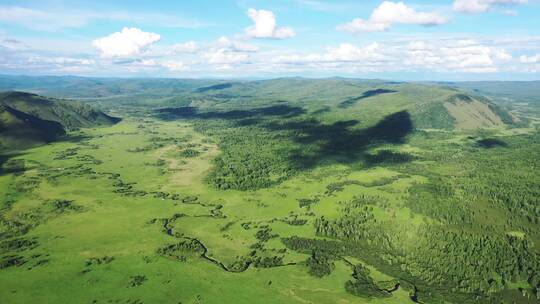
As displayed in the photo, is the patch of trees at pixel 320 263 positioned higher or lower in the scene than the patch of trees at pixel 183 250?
lower

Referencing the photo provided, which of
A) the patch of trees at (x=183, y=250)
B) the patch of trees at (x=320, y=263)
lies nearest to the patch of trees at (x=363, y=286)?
the patch of trees at (x=320, y=263)

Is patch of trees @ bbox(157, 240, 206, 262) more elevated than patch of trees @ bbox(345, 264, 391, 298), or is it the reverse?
patch of trees @ bbox(157, 240, 206, 262)

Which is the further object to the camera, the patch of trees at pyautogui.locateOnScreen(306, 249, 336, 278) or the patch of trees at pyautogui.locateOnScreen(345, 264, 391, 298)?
the patch of trees at pyautogui.locateOnScreen(306, 249, 336, 278)

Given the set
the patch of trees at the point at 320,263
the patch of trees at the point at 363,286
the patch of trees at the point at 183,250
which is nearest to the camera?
the patch of trees at the point at 363,286

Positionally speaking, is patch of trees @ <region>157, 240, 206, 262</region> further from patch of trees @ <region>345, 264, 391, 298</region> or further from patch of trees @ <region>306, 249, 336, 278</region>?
patch of trees @ <region>345, 264, 391, 298</region>

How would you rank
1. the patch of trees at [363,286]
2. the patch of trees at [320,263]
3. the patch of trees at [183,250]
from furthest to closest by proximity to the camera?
the patch of trees at [183,250] < the patch of trees at [320,263] < the patch of trees at [363,286]

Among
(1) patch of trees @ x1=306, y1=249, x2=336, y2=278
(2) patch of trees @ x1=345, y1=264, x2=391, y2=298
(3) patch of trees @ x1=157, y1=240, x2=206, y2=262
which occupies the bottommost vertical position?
(2) patch of trees @ x1=345, y1=264, x2=391, y2=298

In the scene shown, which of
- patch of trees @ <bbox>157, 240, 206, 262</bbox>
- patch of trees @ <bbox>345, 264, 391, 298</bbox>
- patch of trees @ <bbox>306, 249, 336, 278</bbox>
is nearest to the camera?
patch of trees @ <bbox>345, 264, 391, 298</bbox>

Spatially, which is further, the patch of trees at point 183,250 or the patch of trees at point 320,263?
the patch of trees at point 183,250

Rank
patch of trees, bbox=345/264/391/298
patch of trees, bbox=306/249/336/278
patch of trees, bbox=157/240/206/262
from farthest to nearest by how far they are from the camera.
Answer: patch of trees, bbox=157/240/206/262, patch of trees, bbox=306/249/336/278, patch of trees, bbox=345/264/391/298

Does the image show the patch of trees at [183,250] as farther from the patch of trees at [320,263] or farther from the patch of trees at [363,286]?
the patch of trees at [363,286]

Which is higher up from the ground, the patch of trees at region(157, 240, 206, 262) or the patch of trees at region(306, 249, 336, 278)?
the patch of trees at region(157, 240, 206, 262)

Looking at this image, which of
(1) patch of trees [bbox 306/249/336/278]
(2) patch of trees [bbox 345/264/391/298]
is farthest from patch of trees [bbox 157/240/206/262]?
(2) patch of trees [bbox 345/264/391/298]
